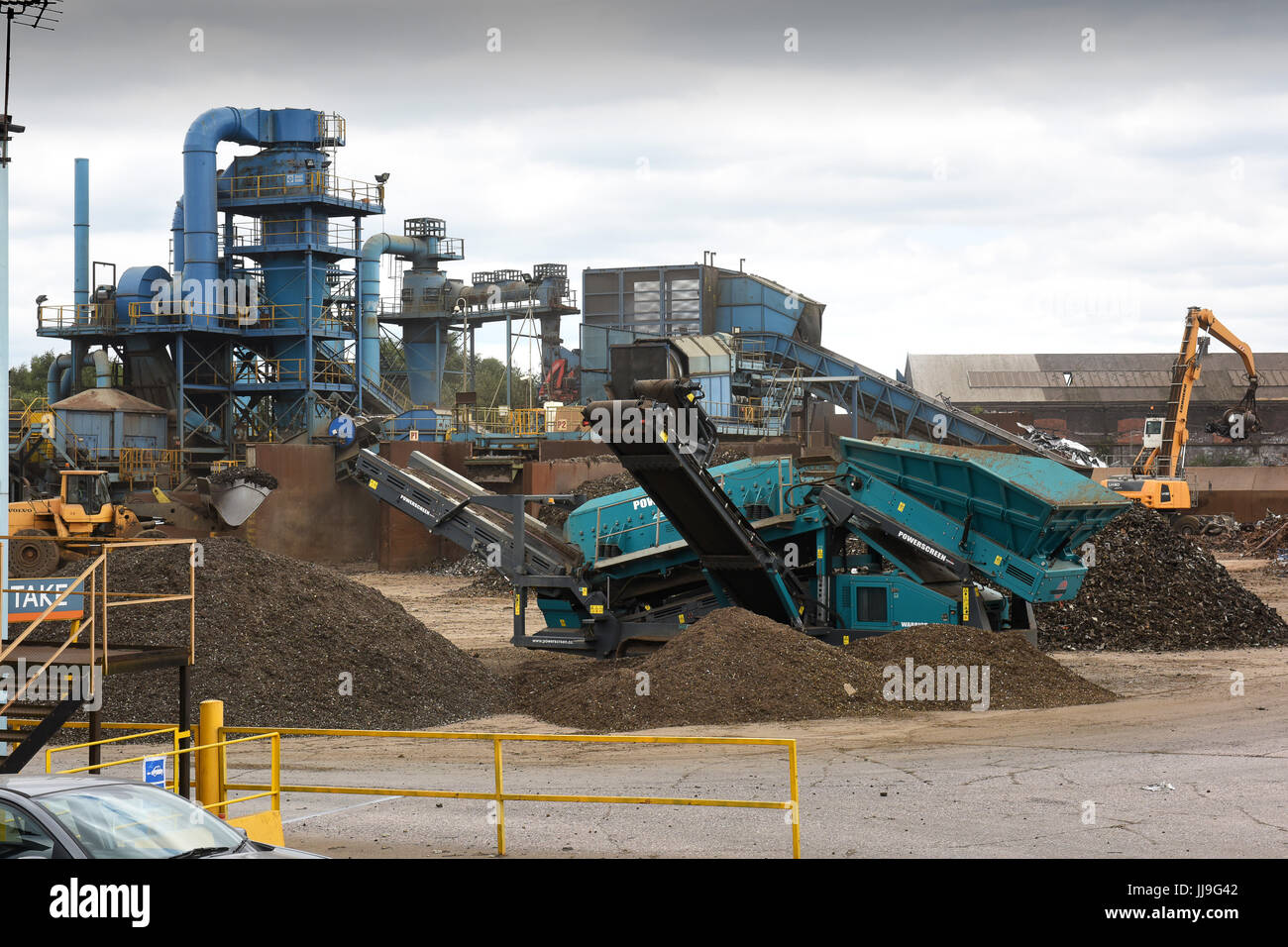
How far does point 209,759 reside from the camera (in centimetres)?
980

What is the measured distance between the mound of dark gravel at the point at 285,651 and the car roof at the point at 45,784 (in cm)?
769

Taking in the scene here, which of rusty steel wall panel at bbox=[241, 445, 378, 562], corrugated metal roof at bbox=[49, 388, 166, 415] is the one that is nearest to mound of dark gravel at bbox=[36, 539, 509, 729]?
rusty steel wall panel at bbox=[241, 445, 378, 562]

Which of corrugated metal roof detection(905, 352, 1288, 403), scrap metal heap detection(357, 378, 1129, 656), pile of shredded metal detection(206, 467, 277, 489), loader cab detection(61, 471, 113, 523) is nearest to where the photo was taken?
scrap metal heap detection(357, 378, 1129, 656)

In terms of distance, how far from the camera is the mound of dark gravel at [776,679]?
49.8 feet

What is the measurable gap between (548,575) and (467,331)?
134ft

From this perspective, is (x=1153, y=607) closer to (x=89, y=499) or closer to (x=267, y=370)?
(x=89, y=499)

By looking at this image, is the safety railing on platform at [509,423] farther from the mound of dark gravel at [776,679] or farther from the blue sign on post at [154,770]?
the blue sign on post at [154,770]

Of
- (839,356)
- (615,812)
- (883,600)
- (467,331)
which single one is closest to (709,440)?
(883,600)

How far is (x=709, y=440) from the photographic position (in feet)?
52.1

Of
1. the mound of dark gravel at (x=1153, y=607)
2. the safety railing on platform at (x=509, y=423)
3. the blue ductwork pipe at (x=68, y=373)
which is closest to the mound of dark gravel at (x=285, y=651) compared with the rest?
the mound of dark gravel at (x=1153, y=607)

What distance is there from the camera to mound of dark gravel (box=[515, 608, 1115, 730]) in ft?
49.8

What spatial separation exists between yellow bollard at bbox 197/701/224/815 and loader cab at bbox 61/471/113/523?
18.4 metres
